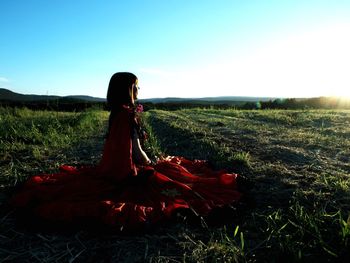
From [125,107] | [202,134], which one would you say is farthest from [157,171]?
[202,134]

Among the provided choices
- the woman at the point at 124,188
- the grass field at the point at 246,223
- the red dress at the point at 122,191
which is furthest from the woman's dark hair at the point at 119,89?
the grass field at the point at 246,223

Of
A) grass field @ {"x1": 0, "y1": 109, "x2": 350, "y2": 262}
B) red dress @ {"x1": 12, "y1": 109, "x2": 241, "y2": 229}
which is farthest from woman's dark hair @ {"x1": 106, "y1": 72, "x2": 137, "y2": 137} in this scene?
grass field @ {"x1": 0, "y1": 109, "x2": 350, "y2": 262}

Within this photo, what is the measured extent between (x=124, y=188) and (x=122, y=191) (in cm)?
5

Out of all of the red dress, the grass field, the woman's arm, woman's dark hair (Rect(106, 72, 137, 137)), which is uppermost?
woman's dark hair (Rect(106, 72, 137, 137))

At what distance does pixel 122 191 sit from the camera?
13.5 ft

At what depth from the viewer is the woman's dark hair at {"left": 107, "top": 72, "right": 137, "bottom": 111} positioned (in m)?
4.37

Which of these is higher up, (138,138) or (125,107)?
(125,107)

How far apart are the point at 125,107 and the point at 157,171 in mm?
807

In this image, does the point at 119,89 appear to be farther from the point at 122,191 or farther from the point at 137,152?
the point at 122,191

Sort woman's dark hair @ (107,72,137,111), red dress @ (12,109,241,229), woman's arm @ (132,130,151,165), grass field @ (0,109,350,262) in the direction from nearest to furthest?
grass field @ (0,109,350,262)
red dress @ (12,109,241,229)
woman's dark hair @ (107,72,137,111)
woman's arm @ (132,130,151,165)

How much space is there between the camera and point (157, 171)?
4523 mm

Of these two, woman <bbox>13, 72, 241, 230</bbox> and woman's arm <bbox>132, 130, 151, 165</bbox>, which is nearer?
woman <bbox>13, 72, 241, 230</bbox>

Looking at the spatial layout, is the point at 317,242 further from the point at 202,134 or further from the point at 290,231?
the point at 202,134

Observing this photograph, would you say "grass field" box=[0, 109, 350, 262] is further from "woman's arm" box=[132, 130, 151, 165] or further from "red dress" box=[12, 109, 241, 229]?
"woman's arm" box=[132, 130, 151, 165]
